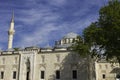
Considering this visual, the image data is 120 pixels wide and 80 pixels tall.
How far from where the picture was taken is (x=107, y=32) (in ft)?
107

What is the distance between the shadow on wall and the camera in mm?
41938

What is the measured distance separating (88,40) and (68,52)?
7.85 meters

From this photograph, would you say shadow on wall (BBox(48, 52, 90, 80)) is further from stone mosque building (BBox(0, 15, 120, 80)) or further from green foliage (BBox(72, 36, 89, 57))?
green foliage (BBox(72, 36, 89, 57))

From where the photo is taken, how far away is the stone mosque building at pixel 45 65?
139 feet

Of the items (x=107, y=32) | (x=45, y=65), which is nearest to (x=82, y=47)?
(x=107, y=32)

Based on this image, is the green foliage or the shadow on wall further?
→ the shadow on wall

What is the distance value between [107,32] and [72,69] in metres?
11.9

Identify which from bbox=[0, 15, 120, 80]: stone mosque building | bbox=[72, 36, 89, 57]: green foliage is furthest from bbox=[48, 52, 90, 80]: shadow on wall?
bbox=[72, 36, 89, 57]: green foliage

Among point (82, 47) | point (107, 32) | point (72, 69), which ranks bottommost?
point (72, 69)

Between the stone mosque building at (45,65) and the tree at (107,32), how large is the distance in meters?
7.17

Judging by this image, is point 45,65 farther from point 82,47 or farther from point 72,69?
point 82,47

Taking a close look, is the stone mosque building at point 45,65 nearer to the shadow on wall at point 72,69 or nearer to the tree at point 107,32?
the shadow on wall at point 72,69

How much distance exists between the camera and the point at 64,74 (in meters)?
42.6

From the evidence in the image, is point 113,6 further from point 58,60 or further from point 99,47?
point 58,60
